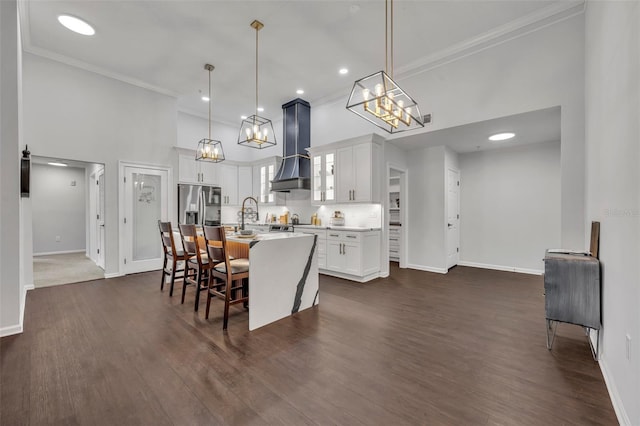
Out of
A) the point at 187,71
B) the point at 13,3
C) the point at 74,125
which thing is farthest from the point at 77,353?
the point at 187,71

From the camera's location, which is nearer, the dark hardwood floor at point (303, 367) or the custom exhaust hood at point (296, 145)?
the dark hardwood floor at point (303, 367)

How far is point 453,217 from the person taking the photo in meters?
5.94

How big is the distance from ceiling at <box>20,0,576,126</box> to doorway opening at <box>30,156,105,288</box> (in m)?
2.71

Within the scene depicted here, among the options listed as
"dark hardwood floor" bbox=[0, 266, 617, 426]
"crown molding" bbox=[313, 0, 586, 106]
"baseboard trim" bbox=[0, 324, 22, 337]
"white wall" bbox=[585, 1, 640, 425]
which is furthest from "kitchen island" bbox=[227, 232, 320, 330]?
"crown molding" bbox=[313, 0, 586, 106]

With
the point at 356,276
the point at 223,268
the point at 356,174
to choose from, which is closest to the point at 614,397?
the point at 223,268

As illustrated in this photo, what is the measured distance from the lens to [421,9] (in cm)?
348

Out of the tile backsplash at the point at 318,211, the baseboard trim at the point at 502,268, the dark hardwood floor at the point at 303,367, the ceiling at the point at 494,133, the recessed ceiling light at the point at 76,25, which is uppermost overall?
the recessed ceiling light at the point at 76,25

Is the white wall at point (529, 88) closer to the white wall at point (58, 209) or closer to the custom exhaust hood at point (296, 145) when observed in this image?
the custom exhaust hood at point (296, 145)

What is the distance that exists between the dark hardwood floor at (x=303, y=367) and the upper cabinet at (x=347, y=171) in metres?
2.28

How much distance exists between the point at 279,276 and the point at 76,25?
4.50 metres

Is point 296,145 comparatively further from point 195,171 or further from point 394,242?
point 394,242

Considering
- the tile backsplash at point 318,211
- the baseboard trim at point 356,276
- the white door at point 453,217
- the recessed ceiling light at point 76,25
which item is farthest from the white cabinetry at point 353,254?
the recessed ceiling light at point 76,25

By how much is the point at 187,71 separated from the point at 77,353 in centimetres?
465

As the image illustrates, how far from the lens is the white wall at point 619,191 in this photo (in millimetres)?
1415
